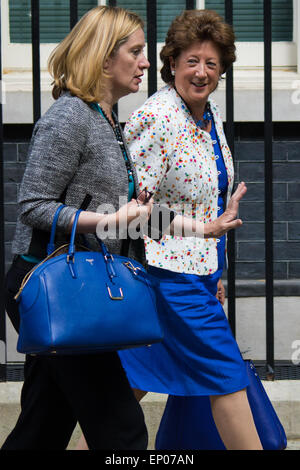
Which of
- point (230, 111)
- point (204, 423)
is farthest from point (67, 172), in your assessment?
point (230, 111)

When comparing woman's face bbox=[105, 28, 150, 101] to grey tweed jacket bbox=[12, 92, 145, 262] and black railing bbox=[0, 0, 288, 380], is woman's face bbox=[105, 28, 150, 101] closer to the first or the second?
grey tweed jacket bbox=[12, 92, 145, 262]

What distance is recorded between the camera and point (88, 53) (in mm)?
2582

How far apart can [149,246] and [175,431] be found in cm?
69

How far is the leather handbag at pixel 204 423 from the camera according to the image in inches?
127

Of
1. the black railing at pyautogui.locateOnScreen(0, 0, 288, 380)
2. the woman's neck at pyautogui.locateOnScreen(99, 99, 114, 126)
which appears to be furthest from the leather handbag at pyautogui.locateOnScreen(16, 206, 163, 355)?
the black railing at pyautogui.locateOnScreen(0, 0, 288, 380)

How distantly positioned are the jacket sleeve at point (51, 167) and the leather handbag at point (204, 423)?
110 cm

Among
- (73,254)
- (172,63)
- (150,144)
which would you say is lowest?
(73,254)

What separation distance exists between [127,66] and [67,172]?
0.41m

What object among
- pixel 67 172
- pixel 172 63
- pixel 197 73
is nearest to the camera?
pixel 67 172

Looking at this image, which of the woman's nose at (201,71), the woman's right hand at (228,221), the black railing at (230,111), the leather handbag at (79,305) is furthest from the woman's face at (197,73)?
the leather handbag at (79,305)

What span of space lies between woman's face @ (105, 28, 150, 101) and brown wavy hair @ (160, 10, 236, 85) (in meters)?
0.47

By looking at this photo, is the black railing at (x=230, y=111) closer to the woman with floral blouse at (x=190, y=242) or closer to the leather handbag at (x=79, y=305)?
the woman with floral blouse at (x=190, y=242)

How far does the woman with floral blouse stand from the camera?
3.05 metres

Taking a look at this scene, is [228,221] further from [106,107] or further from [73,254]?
[73,254]
